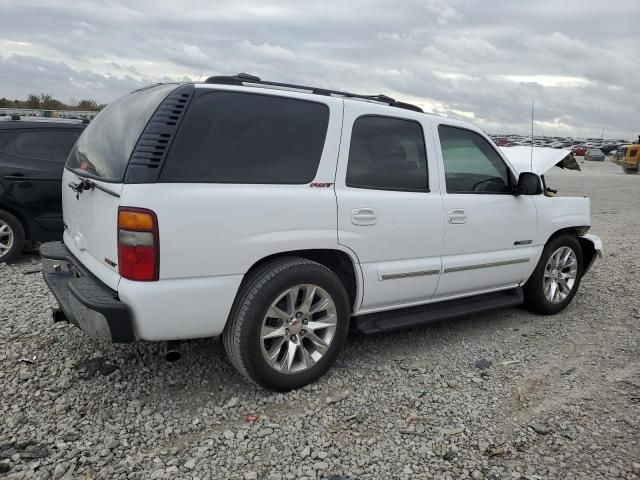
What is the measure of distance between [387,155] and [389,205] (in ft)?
1.22

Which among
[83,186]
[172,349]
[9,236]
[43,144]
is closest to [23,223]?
[9,236]

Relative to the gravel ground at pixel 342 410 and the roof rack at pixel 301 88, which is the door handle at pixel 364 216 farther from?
the gravel ground at pixel 342 410

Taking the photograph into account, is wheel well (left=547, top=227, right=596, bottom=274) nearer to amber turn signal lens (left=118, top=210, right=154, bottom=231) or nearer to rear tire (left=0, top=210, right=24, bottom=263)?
amber turn signal lens (left=118, top=210, right=154, bottom=231)

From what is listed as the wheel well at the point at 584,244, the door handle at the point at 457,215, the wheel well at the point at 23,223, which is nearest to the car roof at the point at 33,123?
the wheel well at the point at 23,223

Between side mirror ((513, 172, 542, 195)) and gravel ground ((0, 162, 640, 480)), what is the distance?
4.03 feet

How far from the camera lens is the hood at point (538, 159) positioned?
16.5 feet

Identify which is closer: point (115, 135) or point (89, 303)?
point (89, 303)

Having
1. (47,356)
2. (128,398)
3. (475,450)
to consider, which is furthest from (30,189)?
(475,450)

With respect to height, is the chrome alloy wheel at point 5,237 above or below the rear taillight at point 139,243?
below

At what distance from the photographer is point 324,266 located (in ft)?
11.1

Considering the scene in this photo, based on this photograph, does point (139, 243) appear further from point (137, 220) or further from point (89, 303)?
point (89, 303)

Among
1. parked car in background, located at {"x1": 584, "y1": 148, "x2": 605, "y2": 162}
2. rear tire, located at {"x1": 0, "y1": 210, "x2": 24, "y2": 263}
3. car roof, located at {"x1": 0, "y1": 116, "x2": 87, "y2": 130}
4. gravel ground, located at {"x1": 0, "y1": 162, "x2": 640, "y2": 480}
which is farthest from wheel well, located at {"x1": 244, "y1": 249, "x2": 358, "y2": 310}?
parked car in background, located at {"x1": 584, "y1": 148, "x2": 605, "y2": 162}

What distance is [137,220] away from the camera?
2719 mm

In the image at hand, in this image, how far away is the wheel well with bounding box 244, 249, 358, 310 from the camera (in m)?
3.45
